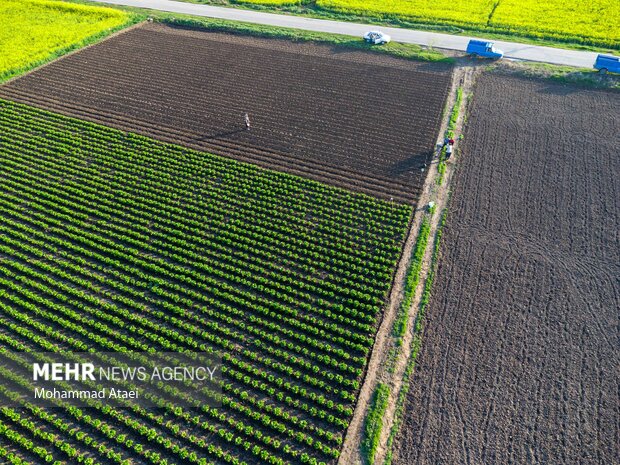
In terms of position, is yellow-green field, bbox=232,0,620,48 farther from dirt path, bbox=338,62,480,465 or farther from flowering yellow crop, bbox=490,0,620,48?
dirt path, bbox=338,62,480,465

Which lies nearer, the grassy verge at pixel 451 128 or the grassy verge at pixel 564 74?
the grassy verge at pixel 451 128

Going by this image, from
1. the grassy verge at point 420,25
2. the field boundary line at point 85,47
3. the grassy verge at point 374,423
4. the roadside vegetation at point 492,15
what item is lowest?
the grassy verge at point 374,423

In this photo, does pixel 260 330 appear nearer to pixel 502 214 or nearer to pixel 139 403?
pixel 139 403

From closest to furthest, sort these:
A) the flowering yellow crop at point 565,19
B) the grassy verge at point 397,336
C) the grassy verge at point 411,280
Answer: the grassy verge at point 397,336 → the grassy verge at point 411,280 → the flowering yellow crop at point 565,19

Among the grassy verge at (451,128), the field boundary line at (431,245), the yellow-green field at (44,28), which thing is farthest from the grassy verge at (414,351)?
the yellow-green field at (44,28)

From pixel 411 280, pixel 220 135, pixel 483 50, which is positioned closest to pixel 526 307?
pixel 411 280

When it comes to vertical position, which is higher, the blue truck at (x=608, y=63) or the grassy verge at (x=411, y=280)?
the blue truck at (x=608, y=63)

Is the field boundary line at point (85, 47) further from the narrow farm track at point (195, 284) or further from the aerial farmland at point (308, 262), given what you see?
the narrow farm track at point (195, 284)
